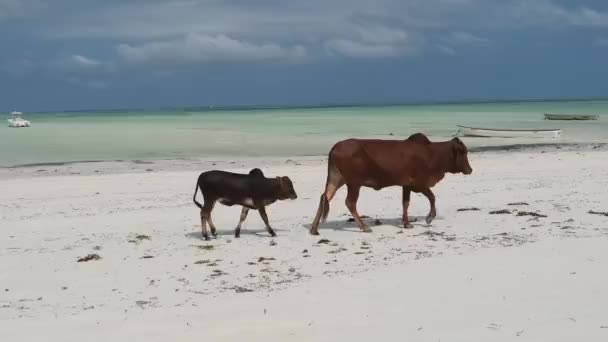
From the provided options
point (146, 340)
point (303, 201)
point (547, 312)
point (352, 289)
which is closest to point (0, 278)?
point (146, 340)

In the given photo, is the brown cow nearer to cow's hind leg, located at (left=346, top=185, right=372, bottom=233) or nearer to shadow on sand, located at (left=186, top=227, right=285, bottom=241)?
cow's hind leg, located at (left=346, top=185, right=372, bottom=233)

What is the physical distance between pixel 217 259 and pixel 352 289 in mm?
2318

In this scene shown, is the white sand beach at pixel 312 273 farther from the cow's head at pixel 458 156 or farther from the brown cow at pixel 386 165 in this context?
the cow's head at pixel 458 156

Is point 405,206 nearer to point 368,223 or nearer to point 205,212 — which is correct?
point 368,223

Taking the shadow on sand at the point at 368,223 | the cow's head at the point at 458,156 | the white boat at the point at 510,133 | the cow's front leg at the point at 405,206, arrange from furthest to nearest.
A: the white boat at the point at 510,133, the shadow on sand at the point at 368,223, the cow's head at the point at 458,156, the cow's front leg at the point at 405,206

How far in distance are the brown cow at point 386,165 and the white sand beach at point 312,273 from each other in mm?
612

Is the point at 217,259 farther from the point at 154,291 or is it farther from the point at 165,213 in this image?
the point at 165,213

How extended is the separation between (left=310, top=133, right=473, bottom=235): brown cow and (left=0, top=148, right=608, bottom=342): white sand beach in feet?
2.01

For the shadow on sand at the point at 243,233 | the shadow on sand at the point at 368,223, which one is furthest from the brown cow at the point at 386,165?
the shadow on sand at the point at 243,233

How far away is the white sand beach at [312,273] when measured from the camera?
19.6ft

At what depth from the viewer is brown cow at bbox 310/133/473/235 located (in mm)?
10492

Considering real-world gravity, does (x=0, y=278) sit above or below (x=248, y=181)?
below

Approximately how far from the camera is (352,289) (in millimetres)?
7172

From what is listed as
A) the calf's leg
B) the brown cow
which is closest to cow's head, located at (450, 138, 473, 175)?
the brown cow
